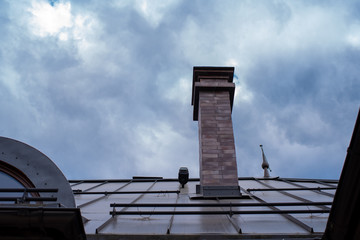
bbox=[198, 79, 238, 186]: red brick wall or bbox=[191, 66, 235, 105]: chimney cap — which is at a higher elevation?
bbox=[191, 66, 235, 105]: chimney cap

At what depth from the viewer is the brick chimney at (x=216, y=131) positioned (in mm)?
7371

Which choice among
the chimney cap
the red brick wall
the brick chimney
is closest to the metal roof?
the brick chimney

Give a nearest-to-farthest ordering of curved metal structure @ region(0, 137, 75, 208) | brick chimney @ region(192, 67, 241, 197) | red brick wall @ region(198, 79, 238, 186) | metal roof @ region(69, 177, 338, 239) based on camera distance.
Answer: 1. metal roof @ region(69, 177, 338, 239)
2. curved metal structure @ region(0, 137, 75, 208)
3. brick chimney @ region(192, 67, 241, 197)
4. red brick wall @ region(198, 79, 238, 186)

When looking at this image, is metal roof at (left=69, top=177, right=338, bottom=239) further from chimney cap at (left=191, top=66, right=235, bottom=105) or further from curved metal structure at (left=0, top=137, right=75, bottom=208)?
chimney cap at (left=191, top=66, right=235, bottom=105)

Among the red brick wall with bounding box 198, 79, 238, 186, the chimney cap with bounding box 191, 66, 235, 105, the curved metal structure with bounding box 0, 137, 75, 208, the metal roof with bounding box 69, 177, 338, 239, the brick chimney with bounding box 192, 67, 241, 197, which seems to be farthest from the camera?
the chimney cap with bounding box 191, 66, 235, 105

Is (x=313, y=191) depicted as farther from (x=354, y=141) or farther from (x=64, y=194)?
(x=64, y=194)

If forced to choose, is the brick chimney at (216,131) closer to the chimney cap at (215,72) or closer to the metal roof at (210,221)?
the chimney cap at (215,72)

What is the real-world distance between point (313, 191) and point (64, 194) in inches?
285

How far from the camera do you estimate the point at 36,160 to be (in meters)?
4.84

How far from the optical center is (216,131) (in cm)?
834

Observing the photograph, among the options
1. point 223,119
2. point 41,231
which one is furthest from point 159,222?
point 223,119

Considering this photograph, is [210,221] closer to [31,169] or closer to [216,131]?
[31,169]

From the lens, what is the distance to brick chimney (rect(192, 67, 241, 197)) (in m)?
7.37

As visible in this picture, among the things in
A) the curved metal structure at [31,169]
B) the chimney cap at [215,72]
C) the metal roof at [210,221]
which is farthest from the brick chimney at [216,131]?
the curved metal structure at [31,169]
